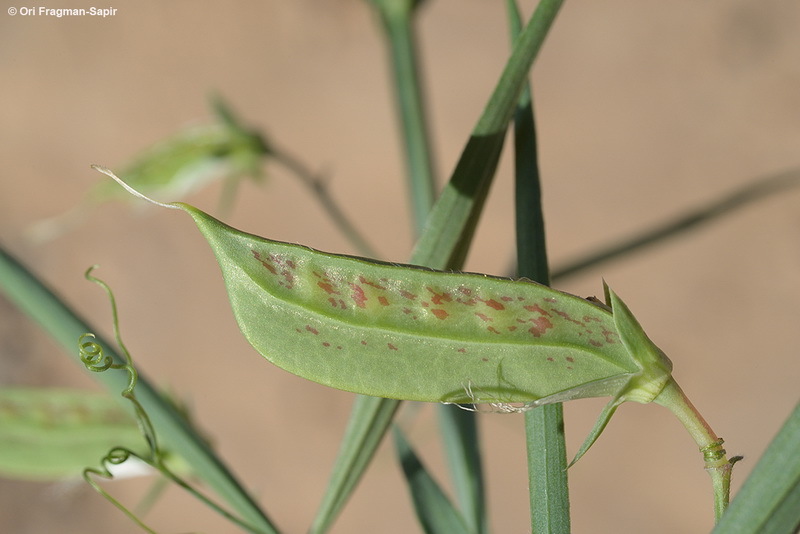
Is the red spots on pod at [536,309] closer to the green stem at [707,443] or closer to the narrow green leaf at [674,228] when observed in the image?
the green stem at [707,443]

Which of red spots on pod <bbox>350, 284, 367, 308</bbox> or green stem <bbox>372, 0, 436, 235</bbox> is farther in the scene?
green stem <bbox>372, 0, 436, 235</bbox>

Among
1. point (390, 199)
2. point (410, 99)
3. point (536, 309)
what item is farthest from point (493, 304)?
point (390, 199)

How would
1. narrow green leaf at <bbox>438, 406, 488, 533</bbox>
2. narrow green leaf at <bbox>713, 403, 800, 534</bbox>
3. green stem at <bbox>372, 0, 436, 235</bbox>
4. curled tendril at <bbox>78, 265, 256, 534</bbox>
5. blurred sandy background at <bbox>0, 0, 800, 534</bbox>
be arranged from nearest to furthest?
narrow green leaf at <bbox>713, 403, 800, 534</bbox>
curled tendril at <bbox>78, 265, 256, 534</bbox>
narrow green leaf at <bbox>438, 406, 488, 533</bbox>
green stem at <bbox>372, 0, 436, 235</bbox>
blurred sandy background at <bbox>0, 0, 800, 534</bbox>

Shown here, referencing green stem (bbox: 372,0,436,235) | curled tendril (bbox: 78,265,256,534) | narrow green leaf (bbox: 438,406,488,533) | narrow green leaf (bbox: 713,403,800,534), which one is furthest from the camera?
green stem (bbox: 372,0,436,235)

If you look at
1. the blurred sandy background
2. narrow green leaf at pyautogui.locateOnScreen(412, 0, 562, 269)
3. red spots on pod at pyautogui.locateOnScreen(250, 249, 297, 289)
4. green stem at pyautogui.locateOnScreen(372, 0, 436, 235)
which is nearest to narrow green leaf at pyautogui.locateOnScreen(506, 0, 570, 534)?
narrow green leaf at pyautogui.locateOnScreen(412, 0, 562, 269)

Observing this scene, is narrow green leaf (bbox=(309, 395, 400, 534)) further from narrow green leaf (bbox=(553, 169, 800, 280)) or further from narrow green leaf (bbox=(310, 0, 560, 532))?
narrow green leaf (bbox=(553, 169, 800, 280))

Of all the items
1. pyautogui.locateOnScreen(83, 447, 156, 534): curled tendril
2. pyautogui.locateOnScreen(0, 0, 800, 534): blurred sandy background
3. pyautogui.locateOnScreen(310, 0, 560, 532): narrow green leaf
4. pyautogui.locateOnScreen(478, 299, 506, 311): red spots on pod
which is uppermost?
pyautogui.locateOnScreen(0, 0, 800, 534): blurred sandy background

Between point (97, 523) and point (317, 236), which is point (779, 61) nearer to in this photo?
point (317, 236)

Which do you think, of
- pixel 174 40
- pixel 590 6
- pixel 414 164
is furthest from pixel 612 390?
pixel 174 40
